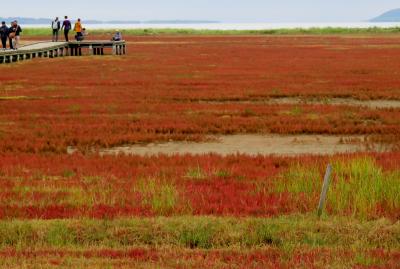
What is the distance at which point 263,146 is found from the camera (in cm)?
1970

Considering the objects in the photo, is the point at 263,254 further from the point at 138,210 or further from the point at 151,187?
the point at 151,187

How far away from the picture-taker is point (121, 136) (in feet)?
67.5

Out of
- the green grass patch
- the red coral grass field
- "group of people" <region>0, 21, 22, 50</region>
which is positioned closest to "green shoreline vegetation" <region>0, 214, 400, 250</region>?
the red coral grass field

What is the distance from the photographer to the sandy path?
1877 centimetres

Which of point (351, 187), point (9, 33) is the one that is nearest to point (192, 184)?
point (351, 187)

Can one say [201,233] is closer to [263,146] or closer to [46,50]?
[263,146]

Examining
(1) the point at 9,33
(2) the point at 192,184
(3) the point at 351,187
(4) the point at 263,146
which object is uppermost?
(1) the point at 9,33

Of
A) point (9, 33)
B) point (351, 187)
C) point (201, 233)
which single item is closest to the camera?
point (201, 233)

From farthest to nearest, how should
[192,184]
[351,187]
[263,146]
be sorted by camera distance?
[263,146]
[192,184]
[351,187]

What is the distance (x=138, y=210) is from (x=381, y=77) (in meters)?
31.6

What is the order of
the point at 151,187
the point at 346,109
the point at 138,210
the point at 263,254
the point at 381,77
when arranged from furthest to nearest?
the point at 381,77
the point at 346,109
the point at 151,187
the point at 138,210
the point at 263,254

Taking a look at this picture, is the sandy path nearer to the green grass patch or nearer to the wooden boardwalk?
the green grass patch

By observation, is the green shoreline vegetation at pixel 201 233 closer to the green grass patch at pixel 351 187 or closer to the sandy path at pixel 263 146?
the green grass patch at pixel 351 187

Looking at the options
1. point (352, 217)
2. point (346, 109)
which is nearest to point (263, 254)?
point (352, 217)
